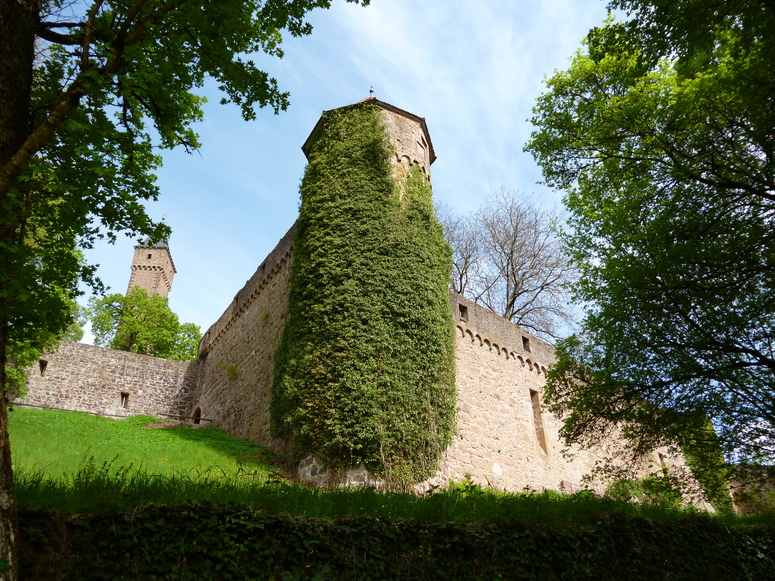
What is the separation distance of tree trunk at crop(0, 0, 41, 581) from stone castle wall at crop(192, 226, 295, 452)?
6.30 metres

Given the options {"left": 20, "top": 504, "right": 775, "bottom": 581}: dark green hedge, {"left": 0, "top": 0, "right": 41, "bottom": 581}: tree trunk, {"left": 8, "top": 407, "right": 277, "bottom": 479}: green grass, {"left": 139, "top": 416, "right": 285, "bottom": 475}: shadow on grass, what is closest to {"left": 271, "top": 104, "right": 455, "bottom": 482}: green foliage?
{"left": 139, "top": 416, "right": 285, "bottom": 475}: shadow on grass

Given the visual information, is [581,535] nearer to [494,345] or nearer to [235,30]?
[235,30]

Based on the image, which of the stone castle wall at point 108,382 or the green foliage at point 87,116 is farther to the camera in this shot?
the stone castle wall at point 108,382

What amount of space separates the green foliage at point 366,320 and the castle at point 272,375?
1.71 feet

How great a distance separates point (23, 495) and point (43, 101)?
362 centimetres

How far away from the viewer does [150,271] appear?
132 feet

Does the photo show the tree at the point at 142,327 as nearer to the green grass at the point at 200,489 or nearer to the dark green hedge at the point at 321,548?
the green grass at the point at 200,489

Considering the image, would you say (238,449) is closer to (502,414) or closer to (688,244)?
(502,414)

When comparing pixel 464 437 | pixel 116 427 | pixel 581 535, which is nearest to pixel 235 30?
pixel 581 535

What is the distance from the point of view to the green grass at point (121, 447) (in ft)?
24.9

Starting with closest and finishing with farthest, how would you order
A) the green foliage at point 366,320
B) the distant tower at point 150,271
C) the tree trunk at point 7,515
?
1. the tree trunk at point 7,515
2. the green foliage at point 366,320
3. the distant tower at point 150,271

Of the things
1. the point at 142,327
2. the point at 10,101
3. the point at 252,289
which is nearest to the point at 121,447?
the point at 10,101

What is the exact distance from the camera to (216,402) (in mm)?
16234

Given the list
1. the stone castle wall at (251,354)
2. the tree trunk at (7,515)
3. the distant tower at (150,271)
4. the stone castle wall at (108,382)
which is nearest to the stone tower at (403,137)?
the stone castle wall at (251,354)
